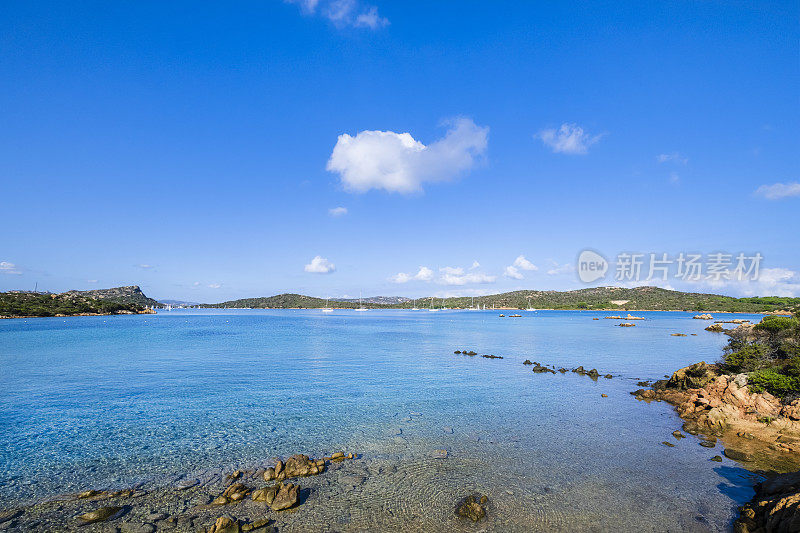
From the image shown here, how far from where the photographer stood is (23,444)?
1513cm

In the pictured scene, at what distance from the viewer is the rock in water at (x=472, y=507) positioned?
33.1ft

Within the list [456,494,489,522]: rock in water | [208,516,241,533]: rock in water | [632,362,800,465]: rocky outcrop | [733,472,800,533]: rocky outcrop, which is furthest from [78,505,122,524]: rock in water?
[632,362,800,465]: rocky outcrop

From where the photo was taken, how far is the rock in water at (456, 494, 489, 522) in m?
10.1

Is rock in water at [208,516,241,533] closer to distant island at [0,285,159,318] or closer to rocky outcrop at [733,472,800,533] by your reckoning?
rocky outcrop at [733,472,800,533]

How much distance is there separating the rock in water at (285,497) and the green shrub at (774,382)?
24502 mm

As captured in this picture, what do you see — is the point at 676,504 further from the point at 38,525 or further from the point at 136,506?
the point at 38,525

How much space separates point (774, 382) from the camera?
1953cm

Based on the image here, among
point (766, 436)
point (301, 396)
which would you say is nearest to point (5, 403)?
point (301, 396)

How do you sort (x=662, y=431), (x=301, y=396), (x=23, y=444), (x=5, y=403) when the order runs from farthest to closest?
(x=301, y=396), (x=5, y=403), (x=662, y=431), (x=23, y=444)

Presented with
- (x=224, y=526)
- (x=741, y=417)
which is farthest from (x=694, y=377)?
(x=224, y=526)

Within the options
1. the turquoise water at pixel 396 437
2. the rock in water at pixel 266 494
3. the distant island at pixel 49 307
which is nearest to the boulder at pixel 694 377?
the turquoise water at pixel 396 437

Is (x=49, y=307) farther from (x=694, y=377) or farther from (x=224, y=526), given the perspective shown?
(x=694, y=377)

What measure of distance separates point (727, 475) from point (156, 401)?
93.4 ft

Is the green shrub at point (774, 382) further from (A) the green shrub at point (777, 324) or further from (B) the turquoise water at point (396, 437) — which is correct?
(A) the green shrub at point (777, 324)
